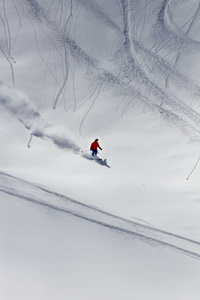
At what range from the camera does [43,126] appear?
1252cm

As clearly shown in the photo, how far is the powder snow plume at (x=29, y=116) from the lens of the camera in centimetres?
1231

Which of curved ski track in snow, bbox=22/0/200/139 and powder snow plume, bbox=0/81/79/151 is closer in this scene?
powder snow plume, bbox=0/81/79/151

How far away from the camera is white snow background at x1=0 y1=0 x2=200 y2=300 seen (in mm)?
7457

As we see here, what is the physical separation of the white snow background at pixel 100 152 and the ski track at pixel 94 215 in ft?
0.13

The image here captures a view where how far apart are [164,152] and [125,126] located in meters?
1.90

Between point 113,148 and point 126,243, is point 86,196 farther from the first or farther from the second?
point 113,148

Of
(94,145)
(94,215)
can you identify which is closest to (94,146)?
(94,145)

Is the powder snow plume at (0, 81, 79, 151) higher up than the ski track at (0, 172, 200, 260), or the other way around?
the powder snow plume at (0, 81, 79, 151)

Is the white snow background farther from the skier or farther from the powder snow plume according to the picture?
the skier

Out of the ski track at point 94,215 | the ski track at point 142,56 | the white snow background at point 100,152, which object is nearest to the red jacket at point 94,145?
the white snow background at point 100,152

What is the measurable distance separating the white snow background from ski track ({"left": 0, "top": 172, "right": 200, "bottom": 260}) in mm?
39

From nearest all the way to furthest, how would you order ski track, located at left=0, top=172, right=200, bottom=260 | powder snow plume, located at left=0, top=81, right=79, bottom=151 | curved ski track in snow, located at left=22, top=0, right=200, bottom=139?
ski track, located at left=0, top=172, right=200, bottom=260, powder snow plume, located at left=0, top=81, right=79, bottom=151, curved ski track in snow, located at left=22, top=0, right=200, bottom=139

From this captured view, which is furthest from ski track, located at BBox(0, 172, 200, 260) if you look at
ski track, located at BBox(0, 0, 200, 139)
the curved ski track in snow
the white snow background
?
the curved ski track in snow

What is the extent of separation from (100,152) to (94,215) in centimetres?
355
